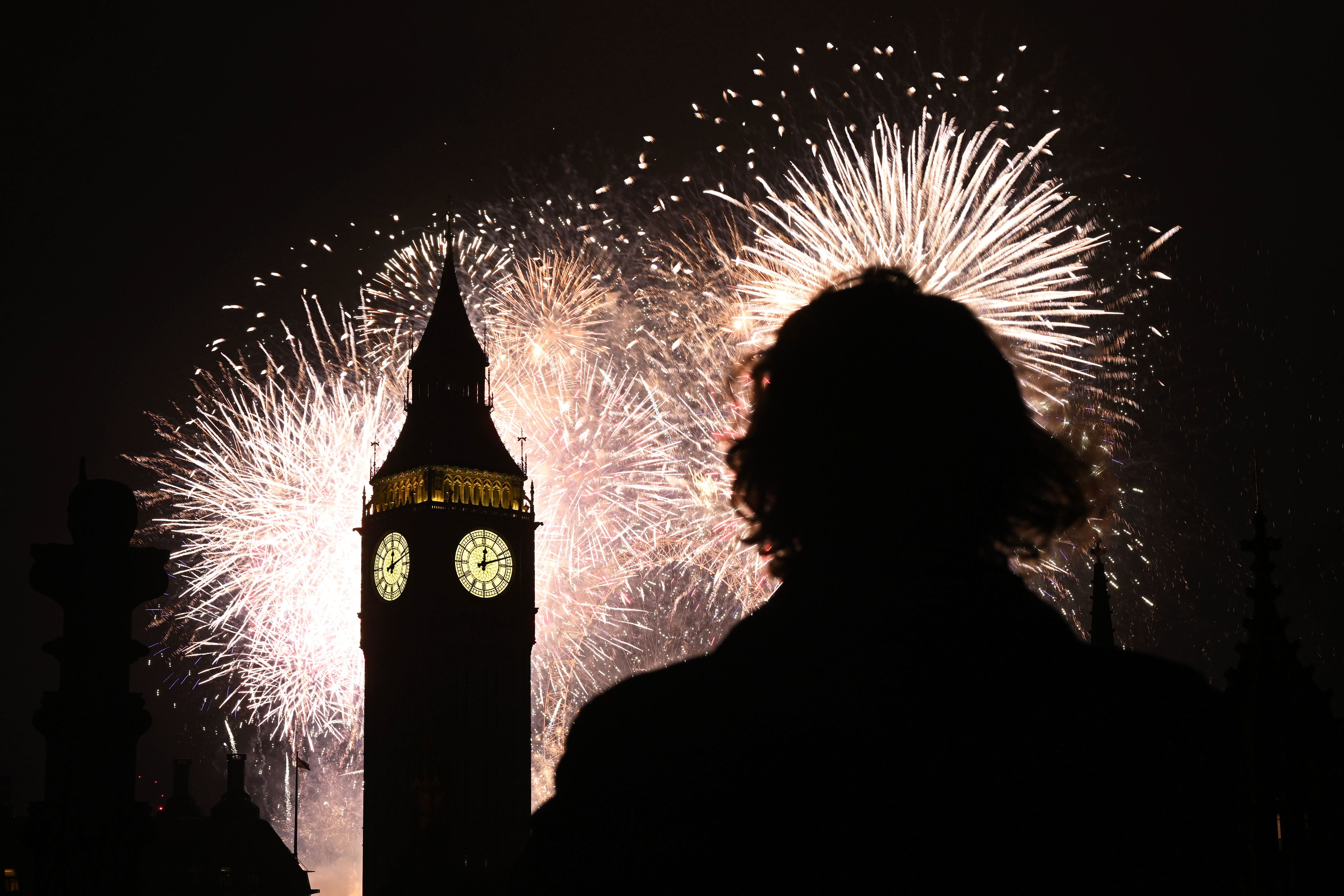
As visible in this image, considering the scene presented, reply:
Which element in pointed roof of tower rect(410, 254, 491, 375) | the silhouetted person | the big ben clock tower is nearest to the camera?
the silhouetted person

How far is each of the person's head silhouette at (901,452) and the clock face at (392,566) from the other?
344ft

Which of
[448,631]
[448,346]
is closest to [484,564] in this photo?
[448,631]

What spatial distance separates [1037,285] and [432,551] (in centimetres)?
6898

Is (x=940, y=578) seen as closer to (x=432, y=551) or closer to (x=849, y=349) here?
(x=849, y=349)

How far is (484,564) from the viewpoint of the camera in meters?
110

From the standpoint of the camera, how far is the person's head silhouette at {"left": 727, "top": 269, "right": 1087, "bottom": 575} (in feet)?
17.1

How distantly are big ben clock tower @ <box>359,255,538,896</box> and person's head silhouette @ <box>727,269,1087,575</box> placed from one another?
10137cm

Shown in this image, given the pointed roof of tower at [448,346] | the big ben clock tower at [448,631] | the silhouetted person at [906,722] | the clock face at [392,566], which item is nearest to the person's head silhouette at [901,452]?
the silhouetted person at [906,722]

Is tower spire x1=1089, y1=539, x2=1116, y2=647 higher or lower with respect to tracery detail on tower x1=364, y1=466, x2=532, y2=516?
lower

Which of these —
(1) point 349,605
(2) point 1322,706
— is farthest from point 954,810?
(1) point 349,605

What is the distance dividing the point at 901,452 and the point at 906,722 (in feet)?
3.09

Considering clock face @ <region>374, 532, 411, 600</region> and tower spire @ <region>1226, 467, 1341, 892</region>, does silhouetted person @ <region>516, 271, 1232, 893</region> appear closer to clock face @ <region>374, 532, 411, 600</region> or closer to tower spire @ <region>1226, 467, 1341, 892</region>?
tower spire @ <region>1226, 467, 1341, 892</region>

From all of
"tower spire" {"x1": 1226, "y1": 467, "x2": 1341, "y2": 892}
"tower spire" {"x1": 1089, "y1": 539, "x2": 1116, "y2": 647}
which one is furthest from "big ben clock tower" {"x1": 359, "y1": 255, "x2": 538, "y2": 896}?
"tower spire" {"x1": 1226, "y1": 467, "x2": 1341, "y2": 892}

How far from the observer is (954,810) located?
15.3 feet
